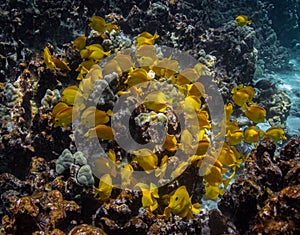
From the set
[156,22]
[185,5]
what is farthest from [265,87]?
[156,22]

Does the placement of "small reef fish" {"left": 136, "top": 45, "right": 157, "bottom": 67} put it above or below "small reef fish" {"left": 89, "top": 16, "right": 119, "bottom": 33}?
below

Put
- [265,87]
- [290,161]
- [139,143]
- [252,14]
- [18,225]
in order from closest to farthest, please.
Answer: [18,225] → [290,161] → [139,143] → [265,87] → [252,14]

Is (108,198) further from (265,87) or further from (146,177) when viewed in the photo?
(265,87)

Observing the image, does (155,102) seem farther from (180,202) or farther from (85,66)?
(85,66)

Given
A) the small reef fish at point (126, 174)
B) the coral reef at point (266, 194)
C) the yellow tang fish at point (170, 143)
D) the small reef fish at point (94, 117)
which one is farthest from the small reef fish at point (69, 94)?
the coral reef at point (266, 194)

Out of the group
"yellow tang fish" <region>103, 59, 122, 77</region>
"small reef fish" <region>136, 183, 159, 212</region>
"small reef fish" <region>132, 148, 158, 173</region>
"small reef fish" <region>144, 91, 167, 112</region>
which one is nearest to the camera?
"small reef fish" <region>136, 183, 159, 212</region>

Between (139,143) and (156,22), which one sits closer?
(139,143)

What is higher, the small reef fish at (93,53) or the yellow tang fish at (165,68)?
the yellow tang fish at (165,68)

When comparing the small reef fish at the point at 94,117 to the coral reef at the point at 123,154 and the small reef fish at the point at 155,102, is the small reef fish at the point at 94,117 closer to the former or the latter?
the coral reef at the point at 123,154

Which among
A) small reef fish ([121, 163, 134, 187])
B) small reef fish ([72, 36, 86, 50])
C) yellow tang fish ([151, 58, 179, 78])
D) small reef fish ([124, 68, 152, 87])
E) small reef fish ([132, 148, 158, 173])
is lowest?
small reef fish ([121, 163, 134, 187])

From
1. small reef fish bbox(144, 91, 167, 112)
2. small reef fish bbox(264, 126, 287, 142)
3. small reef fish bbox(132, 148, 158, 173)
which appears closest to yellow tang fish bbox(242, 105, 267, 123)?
small reef fish bbox(264, 126, 287, 142)

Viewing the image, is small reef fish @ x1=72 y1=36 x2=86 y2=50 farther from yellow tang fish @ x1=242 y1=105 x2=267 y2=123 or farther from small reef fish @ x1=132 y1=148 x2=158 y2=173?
yellow tang fish @ x1=242 y1=105 x2=267 y2=123
